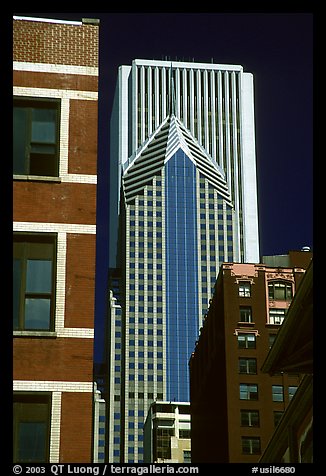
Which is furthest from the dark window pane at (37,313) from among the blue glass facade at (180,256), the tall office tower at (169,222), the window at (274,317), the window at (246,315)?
the blue glass facade at (180,256)

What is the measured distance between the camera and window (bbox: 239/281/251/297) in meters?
50.1

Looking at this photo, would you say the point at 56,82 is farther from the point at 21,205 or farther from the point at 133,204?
the point at 133,204

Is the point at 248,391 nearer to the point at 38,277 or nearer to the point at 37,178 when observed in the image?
the point at 38,277

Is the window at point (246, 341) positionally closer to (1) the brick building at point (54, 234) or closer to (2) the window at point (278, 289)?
(2) the window at point (278, 289)

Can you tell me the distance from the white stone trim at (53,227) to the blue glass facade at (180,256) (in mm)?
82445

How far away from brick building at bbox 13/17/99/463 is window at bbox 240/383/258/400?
826 inches

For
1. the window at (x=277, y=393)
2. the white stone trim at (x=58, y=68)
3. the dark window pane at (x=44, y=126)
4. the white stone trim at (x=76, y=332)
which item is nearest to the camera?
the white stone trim at (x=76, y=332)

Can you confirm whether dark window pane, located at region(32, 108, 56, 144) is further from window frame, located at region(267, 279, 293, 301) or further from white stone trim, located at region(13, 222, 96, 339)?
window frame, located at region(267, 279, 293, 301)

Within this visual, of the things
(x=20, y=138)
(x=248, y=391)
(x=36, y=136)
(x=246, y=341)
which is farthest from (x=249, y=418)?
(x=20, y=138)

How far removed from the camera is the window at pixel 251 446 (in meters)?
32.0

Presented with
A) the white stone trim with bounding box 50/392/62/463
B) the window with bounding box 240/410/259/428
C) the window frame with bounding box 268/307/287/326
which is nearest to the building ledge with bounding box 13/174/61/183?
the white stone trim with bounding box 50/392/62/463

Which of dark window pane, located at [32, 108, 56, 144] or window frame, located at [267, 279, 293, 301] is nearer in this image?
dark window pane, located at [32, 108, 56, 144]

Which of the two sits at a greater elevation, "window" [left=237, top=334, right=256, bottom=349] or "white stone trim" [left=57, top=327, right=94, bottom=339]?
"window" [left=237, top=334, right=256, bottom=349]

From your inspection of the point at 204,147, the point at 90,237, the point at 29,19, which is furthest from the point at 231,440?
the point at 204,147
